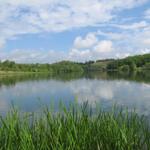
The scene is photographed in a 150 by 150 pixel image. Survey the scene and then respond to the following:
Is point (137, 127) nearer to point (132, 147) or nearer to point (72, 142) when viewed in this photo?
point (132, 147)

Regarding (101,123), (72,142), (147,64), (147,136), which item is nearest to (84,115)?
(101,123)

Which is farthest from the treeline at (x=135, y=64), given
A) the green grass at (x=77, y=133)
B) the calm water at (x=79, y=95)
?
the green grass at (x=77, y=133)

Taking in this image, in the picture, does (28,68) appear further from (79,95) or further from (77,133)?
(77,133)

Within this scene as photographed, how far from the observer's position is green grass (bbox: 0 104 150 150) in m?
5.16

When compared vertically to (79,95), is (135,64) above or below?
above

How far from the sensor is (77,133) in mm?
5316

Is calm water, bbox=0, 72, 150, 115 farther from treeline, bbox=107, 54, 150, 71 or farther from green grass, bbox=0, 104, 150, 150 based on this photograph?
treeline, bbox=107, 54, 150, 71

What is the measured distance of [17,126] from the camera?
5633 millimetres

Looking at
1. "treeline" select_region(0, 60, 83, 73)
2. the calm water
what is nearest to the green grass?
the calm water

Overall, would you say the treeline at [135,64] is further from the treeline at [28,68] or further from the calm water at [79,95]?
the calm water at [79,95]

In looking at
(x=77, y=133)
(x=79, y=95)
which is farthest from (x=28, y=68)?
(x=77, y=133)

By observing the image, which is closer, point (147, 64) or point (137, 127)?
point (137, 127)

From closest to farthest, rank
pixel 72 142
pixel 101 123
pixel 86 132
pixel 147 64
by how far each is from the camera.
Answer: pixel 72 142 → pixel 86 132 → pixel 101 123 → pixel 147 64

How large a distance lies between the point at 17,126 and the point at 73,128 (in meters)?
1.23
